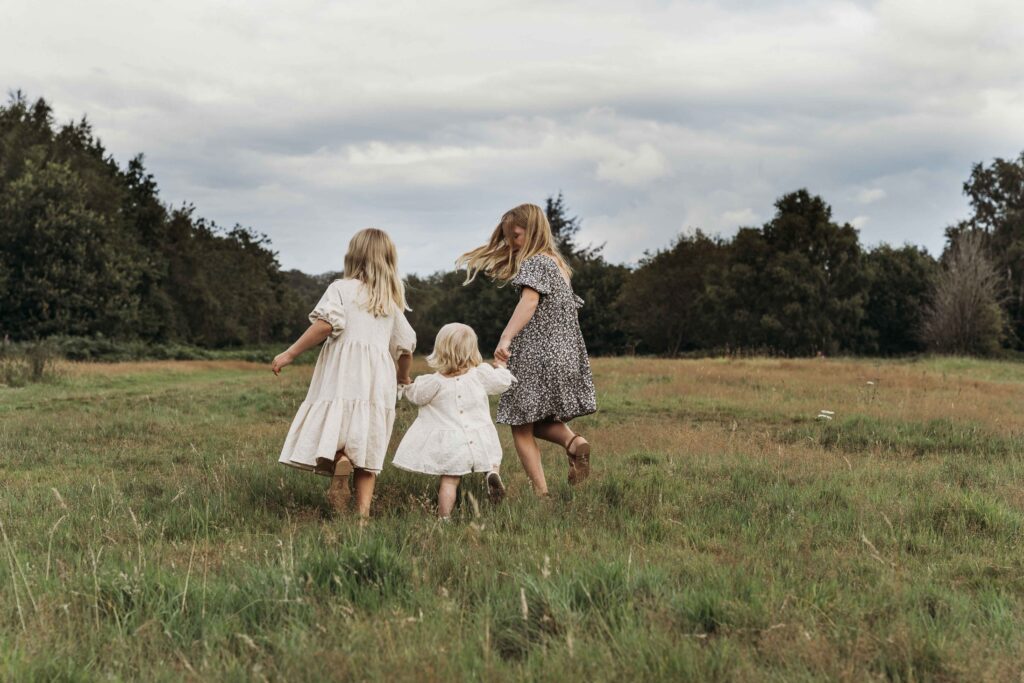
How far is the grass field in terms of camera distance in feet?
9.80

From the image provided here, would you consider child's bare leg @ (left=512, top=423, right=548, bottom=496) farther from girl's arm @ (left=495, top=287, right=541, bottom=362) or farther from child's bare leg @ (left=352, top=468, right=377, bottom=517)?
child's bare leg @ (left=352, top=468, right=377, bottom=517)

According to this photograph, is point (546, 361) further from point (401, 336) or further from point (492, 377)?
point (401, 336)

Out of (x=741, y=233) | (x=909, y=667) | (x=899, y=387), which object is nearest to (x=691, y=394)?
(x=899, y=387)

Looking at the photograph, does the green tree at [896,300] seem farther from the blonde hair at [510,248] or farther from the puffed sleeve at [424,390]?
the puffed sleeve at [424,390]

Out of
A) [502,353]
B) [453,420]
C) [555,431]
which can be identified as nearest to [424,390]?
[453,420]

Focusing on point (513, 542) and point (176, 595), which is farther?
point (513, 542)

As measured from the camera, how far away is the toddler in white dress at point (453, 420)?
572cm

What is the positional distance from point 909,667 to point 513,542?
214 cm

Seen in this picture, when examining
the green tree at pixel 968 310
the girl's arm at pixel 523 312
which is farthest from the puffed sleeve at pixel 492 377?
the green tree at pixel 968 310

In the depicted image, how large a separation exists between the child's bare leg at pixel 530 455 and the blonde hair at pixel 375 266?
1.41 metres

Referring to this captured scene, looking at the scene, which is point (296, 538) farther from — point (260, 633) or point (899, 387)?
point (899, 387)

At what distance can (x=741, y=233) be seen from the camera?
51719 millimetres

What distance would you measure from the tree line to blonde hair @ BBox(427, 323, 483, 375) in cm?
3063

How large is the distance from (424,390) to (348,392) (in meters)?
0.50
